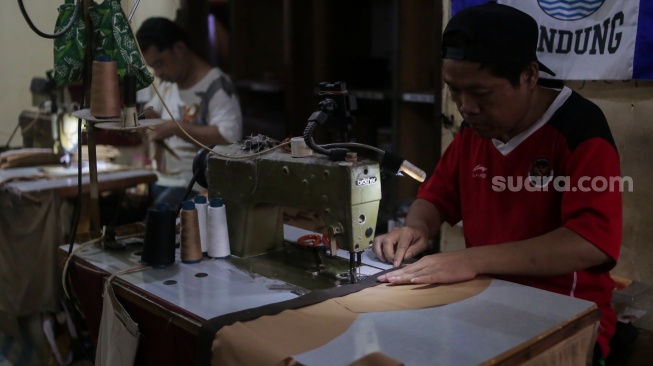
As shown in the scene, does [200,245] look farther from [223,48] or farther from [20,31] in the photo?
[223,48]

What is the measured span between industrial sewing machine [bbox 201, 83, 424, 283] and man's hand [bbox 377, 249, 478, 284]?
0.35ft

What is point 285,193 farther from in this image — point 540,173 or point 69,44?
point 69,44

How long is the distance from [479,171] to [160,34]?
1.92 metres

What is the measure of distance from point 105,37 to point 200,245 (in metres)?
0.62

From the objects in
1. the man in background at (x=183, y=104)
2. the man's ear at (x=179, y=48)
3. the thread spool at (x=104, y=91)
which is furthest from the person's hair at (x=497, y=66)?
the man's ear at (x=179, y=48)

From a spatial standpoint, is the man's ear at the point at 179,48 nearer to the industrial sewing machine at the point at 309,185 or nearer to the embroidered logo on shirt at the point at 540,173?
the industrial sewing machine at the point at 309,185

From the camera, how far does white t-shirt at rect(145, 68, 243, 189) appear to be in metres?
3.17

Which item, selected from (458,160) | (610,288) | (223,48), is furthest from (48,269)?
(223,48)

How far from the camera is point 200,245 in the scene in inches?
68.6

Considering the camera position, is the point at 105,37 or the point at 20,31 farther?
the point at 20,31

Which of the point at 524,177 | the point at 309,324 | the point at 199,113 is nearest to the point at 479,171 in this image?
the point at 524,177

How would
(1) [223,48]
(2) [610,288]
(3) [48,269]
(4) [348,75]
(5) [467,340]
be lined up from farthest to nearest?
(1) [223,48] < (4) [348,75] < (3) [48,269] < (2) [610,288] < (5) [467,340]

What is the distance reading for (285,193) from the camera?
5.38 feet

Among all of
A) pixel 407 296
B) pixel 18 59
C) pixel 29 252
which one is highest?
pixel 18 59
